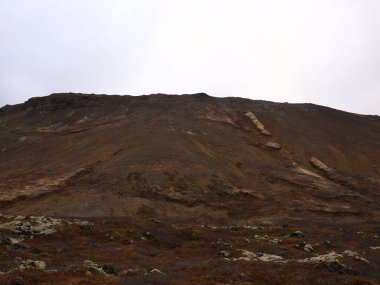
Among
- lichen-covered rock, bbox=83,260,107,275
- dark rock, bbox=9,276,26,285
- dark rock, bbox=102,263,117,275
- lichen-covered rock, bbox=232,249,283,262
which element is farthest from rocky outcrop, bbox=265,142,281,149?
dark rock, bbox=9,276,26,285

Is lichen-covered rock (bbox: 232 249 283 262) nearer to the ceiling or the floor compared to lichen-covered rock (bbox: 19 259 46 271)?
nearer to the ceiling

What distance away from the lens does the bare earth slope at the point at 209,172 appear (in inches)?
1293

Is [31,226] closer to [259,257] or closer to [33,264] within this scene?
[33,264]

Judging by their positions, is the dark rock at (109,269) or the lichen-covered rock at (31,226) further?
the lichen-covered rock at (31,226)

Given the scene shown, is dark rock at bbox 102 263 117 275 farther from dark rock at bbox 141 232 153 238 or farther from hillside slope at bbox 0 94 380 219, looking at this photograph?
hillside slope at bbox 0 94 380 219

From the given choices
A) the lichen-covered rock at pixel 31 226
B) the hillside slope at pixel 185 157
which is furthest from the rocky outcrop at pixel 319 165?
the lichen-covered rock at pixel 31 226

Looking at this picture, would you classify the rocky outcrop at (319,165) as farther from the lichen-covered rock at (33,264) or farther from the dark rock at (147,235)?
the lichen-covered rock at (33,264)

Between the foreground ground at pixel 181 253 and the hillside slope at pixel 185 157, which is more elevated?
the hillside slope at pixel 185 157

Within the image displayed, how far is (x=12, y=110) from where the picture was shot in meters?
107

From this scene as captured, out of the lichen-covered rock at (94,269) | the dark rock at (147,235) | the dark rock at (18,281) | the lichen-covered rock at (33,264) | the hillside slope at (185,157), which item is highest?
the hillside slope at (185,157)

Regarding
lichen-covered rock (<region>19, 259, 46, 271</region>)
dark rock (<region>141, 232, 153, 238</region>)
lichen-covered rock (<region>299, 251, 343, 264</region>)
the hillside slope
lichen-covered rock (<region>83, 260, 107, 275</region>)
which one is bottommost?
dark rock (<region>141, 232, 153, 238</region>)

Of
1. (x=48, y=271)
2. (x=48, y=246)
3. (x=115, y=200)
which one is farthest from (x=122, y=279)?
(x=115, y=200)

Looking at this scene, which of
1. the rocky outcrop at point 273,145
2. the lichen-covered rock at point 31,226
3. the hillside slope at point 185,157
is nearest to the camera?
the lichen-covered rock at point 31,226

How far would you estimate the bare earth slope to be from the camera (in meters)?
32.8
